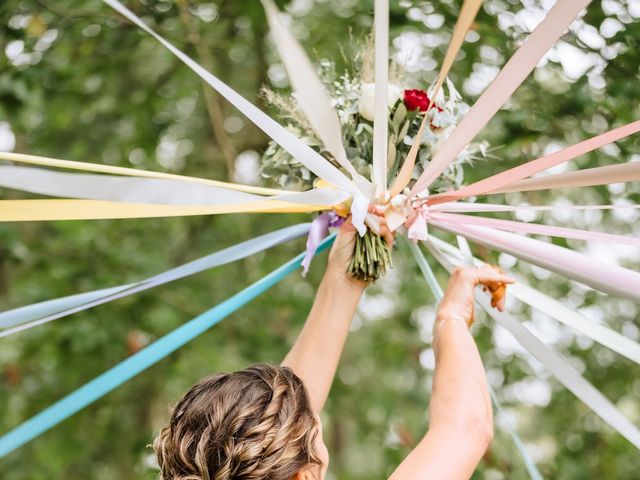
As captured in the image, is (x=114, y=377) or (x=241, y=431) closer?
(x=241, y=431)

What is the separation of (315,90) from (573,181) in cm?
63

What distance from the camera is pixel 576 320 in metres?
2.49

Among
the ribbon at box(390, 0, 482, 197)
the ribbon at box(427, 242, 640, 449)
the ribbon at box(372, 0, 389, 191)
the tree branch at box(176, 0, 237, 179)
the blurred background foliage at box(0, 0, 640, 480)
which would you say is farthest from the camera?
the tree branch at box(176, 0, 237, 179)

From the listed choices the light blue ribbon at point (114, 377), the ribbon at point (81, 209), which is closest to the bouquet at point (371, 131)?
the light blue ribbon at point (114, 377)

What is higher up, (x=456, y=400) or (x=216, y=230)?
(x=456, y=400)

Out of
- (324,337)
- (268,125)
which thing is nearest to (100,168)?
(268,125)

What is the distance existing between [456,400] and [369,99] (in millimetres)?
826

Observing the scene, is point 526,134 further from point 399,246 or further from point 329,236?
point 329,236

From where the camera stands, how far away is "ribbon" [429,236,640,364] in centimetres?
239

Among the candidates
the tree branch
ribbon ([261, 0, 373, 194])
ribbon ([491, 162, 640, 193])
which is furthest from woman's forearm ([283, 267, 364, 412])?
the tree branch

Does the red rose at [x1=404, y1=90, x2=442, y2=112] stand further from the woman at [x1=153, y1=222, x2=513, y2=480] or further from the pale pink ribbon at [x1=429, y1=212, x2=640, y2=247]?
the woman at [x1=153, y1=222, x2=513, y2=480]

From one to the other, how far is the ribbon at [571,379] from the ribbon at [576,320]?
91 mm

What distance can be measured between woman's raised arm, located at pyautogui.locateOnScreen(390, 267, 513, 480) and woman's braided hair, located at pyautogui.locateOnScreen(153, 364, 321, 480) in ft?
0.75

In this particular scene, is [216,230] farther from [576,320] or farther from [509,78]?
[509,78]
